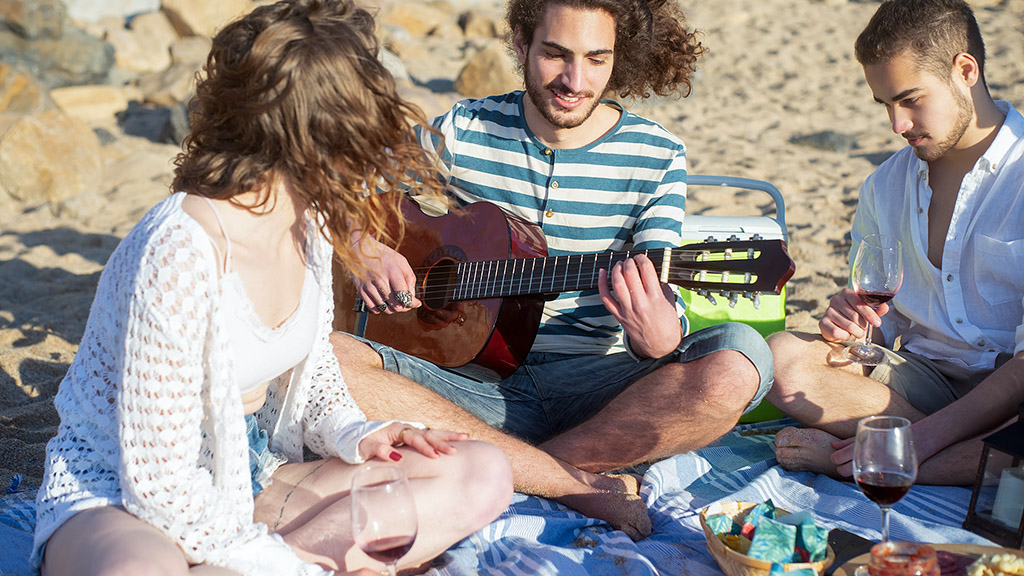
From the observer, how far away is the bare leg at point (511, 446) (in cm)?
304

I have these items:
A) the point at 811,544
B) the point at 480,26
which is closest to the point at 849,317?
the point at 811,544

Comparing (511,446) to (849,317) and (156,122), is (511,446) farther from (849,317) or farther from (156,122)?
(156,122)

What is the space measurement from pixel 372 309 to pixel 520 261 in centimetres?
66

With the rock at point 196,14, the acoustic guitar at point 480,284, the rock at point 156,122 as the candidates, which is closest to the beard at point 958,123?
the acoustic guitar at point 480,284

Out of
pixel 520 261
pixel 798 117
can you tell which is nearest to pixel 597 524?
pixel 520 261

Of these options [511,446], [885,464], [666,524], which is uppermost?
[885,464]

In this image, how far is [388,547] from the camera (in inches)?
75.5

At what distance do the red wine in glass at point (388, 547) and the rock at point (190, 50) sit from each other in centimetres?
1032

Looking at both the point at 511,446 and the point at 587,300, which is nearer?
the point at 511,446

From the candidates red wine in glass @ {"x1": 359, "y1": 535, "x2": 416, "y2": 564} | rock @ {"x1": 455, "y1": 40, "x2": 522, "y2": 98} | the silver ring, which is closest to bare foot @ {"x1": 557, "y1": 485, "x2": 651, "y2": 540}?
the silver ring

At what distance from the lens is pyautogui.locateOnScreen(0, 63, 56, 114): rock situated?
922 centimetres

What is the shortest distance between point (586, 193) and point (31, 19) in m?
11.9

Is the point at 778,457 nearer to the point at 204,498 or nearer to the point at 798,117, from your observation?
the point at 204,498

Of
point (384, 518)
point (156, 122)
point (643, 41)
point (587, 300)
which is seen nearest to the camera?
point (384, 518)
